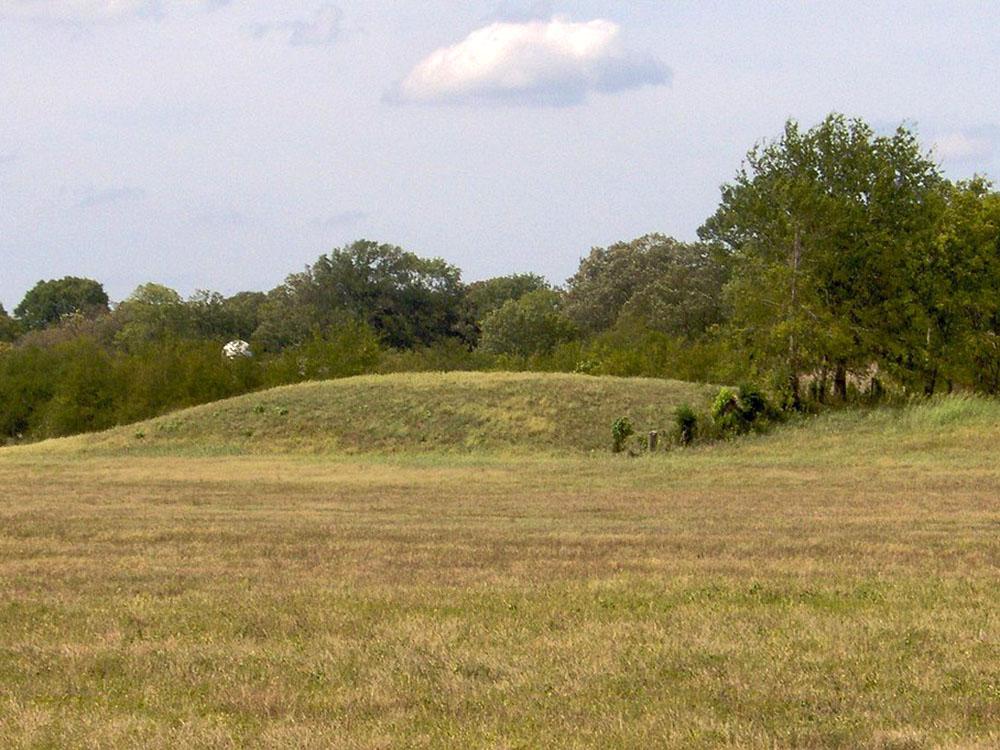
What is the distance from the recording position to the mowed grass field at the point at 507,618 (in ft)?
Result: 27.7

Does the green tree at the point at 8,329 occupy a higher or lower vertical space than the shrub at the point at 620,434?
higher

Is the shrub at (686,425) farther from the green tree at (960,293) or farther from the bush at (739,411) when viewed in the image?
the green tree at (960,293)

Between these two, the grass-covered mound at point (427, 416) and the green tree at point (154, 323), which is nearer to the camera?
the grass-covered mound at point (427, 416)

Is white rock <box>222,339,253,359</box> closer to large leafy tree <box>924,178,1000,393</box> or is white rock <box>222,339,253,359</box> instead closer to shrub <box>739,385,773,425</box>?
shrub <box>739,385,773,425</box>

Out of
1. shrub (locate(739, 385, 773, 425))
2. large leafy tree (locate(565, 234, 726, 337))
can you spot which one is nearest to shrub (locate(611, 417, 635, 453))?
shrub (locate(739, 385, 773, 425))

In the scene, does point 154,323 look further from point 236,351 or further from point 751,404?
point 751,404

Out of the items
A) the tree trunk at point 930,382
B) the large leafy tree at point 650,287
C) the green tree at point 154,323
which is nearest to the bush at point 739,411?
the tree trunk at point 930,382

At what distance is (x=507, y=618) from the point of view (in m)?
12.0

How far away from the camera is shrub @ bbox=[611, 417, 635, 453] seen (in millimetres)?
44438

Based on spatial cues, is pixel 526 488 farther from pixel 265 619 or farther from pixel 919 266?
pixel 919 266

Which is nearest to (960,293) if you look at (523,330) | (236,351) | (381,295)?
(236,351)

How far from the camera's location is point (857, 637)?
1077cm

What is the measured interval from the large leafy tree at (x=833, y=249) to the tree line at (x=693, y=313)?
0.08m

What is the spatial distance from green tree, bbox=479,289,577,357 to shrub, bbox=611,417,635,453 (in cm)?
5552
